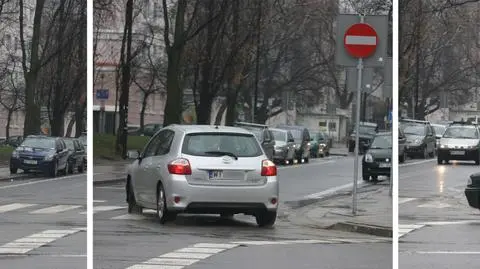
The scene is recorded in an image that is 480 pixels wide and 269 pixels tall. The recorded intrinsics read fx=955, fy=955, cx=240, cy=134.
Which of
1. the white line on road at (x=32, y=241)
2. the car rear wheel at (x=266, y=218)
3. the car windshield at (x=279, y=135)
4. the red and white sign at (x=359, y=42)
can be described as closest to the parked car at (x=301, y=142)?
the car windshield at (x=279, y=135)

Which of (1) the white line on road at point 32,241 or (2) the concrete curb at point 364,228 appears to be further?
(2) the concrete curb at point 364,228

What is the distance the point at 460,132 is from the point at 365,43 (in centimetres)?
1751

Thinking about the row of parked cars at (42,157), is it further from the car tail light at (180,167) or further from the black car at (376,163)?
the car tail light at (180,167)

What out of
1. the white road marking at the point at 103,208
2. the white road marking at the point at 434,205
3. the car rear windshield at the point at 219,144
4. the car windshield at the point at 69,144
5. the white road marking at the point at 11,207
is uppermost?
the car rear windshield at the point at 219,144

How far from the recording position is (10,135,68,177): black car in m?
29.0

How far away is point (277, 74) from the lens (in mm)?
57281

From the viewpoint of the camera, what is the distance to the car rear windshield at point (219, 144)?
491 inches

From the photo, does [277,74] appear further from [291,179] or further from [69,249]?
[69,249]

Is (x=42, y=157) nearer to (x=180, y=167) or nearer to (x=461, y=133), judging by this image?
(x=461, y=133)

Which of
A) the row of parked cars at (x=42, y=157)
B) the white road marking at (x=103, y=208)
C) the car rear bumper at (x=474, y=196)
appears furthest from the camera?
the row of parked cars at (x=42, y=157)

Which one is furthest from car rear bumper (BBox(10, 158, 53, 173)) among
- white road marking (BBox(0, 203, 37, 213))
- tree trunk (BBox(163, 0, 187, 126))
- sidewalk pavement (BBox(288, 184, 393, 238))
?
sidewalk pavement (BBox(288, 184, 393, 238))

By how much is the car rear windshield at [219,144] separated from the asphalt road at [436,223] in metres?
2.28

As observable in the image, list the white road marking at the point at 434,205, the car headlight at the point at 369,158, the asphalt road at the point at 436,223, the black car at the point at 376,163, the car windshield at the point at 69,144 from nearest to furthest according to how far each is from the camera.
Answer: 1. the asphalt road at the point at 436,223
2. the white road marking at the point at 434,205
3. the black car at the point at 376,163
4. the car headlight at the point at 369,158
5. the car windshield at the point at 69,144

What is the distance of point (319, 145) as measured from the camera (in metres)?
44.1
